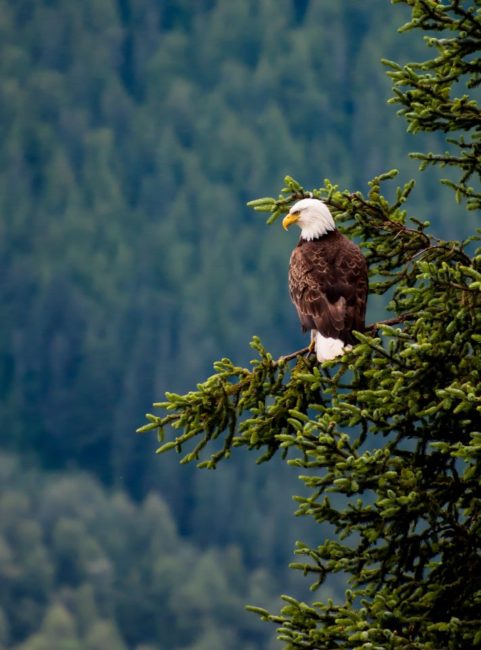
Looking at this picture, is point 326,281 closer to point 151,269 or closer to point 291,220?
point 291,220

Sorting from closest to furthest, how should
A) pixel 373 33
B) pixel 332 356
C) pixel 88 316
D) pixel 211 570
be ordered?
pixel 332 356 < pixel 211 570 < pixel 88 316 < pixel 373 33

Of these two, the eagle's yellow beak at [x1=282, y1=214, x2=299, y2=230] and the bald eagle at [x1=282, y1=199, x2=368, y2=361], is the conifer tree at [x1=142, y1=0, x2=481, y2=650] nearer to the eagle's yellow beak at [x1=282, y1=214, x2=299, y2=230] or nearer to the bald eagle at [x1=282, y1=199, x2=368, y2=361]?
the bald eagle at [x1=282, y1=199, x2=368, y2=361]

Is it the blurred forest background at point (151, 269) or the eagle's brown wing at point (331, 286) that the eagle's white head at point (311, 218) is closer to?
the eagle's brown wing at point (331, 286)

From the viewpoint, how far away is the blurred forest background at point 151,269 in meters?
131

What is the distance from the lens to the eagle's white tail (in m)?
9.43

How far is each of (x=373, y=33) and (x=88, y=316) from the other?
182ft

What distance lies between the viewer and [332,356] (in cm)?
941

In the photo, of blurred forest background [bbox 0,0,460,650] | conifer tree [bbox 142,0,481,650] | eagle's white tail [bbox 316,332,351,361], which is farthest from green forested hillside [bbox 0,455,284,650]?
conifer tree [bbox 142,0,481,650]

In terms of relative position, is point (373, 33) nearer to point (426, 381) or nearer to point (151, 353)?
point (151, 353)

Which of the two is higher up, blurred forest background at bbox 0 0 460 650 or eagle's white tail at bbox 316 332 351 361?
blurred forest background at bbox 0 0 460 650

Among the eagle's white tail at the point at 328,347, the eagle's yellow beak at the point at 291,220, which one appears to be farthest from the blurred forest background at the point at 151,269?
the eagle's white tail at the point at 328,347

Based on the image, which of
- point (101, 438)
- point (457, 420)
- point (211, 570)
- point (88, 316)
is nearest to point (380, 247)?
point (457, 420)

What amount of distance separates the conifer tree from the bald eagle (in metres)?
0.25

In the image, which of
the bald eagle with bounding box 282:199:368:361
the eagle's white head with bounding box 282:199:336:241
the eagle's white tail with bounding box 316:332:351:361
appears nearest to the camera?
the eagle's white tail with bounding box 316:332:351:361
